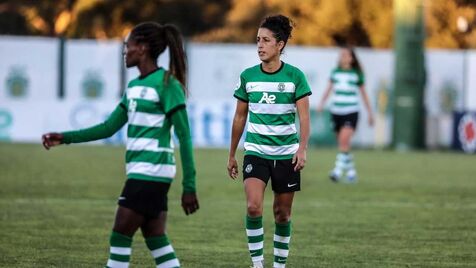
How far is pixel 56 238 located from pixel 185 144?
5.20m

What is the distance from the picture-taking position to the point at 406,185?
21344 mm

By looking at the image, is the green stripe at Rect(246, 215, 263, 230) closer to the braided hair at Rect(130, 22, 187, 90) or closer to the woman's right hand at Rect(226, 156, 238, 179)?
the woman's right hand at Rect(226, 156, 238, 179)

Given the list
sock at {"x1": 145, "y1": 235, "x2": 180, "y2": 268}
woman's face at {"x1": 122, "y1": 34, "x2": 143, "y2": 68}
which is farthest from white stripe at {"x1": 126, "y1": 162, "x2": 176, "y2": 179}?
woman's face at {"x1": 122, "y1": 34, "x2": 143, "y2": 68}

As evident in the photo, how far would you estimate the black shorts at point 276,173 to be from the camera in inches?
412

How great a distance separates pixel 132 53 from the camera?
328 inches

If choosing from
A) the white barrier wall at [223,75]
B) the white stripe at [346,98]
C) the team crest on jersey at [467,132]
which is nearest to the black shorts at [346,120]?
the white stripe at [346,98]

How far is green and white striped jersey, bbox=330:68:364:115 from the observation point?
2136cm

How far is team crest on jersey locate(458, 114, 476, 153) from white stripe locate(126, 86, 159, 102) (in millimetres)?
27127

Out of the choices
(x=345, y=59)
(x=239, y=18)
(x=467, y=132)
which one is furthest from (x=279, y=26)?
(x=239, y=18)

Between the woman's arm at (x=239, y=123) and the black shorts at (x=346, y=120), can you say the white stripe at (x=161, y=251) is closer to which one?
the woman's arm at (x=239, y=123)

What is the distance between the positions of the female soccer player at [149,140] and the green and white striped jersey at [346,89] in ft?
43.3

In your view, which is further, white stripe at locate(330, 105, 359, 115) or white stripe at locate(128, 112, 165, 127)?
white stripe at locate(330, 105, 359, 115)

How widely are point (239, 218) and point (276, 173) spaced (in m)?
4.95

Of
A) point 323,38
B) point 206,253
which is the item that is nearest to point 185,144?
point 206,253
